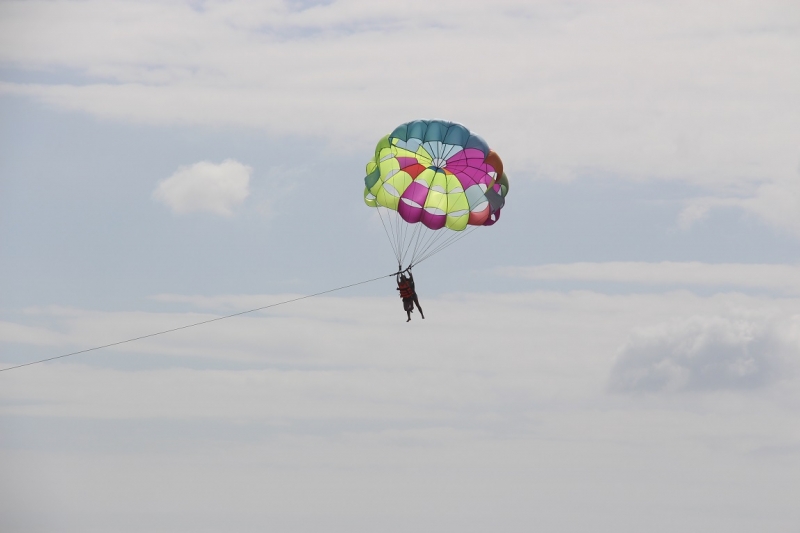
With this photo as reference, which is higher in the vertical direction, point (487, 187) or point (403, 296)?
point (487, 187)

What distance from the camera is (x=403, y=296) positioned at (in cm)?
4588

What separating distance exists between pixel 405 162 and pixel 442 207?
2.20 m

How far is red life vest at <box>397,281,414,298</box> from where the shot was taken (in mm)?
45812

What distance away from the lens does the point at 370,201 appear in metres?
49.1

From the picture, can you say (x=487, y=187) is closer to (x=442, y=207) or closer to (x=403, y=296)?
(x=442, y=207)

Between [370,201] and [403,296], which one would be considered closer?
[403,296]

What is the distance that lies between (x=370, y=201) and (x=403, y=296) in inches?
189

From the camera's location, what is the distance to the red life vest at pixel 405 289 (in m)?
45.8

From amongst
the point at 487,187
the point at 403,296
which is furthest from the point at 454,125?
the point at 403,296

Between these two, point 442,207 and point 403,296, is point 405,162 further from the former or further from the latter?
point 403,296

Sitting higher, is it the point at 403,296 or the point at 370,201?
the point at 370,201

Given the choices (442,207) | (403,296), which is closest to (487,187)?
(442,207)

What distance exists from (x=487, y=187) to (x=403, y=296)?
16.2ft

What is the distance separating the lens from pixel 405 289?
150 ft
